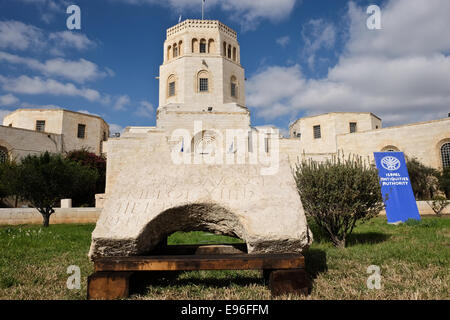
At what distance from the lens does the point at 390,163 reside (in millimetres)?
12492

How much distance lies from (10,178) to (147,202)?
14810 millimetres

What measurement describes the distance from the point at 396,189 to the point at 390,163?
1.45 meters

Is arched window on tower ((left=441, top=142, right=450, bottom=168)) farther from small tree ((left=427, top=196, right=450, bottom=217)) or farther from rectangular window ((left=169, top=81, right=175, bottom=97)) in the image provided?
rectangular window ((left=169, top=81, right=175, bottom=97))

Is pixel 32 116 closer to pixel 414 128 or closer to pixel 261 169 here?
pixel 261 169

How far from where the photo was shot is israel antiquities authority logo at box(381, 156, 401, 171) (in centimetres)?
1231

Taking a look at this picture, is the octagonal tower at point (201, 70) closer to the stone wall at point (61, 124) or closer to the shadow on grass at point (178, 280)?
the stone wall at point (61, 124)

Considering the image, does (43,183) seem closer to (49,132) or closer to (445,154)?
(49,132)

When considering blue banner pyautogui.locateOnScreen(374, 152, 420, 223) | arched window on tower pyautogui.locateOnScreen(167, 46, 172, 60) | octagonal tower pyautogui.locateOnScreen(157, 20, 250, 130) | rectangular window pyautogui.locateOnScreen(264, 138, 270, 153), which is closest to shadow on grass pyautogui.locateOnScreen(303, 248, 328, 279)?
blue banner pyautogui.locateOnScreen(374, 152, 420, 223)

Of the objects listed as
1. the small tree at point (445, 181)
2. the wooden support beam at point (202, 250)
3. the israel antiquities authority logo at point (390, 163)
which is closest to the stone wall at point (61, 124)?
the israel antiquities authority logo at point (390, 163)

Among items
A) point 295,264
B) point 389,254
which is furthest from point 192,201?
point 389,254

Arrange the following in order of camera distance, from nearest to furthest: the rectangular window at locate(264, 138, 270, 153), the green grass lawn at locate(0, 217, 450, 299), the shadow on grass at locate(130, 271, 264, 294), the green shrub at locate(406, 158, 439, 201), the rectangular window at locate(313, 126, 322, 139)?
the green grass lawn at locate(0, 217, 450, 299) → the shadow on grass at locate(130, 271, 264, 294) → the green shrub at locate(406, 158, 439, 201) → the rectangular window at locate(264, 138, 270, 153) → the rectangular window at locate(313, 126, 322, 139)

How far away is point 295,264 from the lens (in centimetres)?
281

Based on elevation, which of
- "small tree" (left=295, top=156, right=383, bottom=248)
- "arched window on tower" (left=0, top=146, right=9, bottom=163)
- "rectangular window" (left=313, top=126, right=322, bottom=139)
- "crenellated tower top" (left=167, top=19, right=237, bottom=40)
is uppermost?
"crenellated tower top" (left=167, top=19, right=237, bottom=40)

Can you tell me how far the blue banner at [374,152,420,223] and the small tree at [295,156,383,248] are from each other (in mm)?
4999
